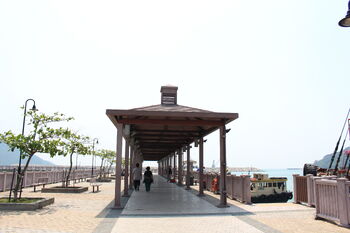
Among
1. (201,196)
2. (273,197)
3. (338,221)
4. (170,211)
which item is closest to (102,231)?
(170,211)

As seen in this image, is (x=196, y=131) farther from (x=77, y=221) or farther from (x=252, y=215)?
(x=77, y=221)

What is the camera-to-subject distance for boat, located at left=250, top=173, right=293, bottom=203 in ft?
79.9

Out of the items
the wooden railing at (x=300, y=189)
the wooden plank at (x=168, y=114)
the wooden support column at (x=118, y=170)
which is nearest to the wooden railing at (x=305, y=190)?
the wooden railing at (x=300, y=189)

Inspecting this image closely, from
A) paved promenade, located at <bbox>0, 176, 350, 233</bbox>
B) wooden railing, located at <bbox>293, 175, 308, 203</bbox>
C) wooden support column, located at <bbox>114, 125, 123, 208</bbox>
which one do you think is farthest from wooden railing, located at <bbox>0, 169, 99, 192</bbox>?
wooden railing, located at <bbox>293, 175, 308, 203</bbox>

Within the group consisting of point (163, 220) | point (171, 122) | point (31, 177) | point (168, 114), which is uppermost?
point (168, 114)

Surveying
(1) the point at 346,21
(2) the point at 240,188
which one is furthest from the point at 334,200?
(2) the point at 240,188

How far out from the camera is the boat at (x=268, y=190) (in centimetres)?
2434

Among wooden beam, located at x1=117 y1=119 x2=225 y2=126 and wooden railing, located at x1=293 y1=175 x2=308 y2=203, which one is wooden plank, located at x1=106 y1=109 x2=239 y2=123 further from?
wooden railing, located at x1=293 y1=175 x2=308 y2=203

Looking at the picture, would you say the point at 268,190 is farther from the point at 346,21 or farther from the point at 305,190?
the point at 346,21

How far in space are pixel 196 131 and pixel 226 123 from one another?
13.3ft

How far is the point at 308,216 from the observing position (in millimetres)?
8258

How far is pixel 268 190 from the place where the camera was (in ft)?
82.6

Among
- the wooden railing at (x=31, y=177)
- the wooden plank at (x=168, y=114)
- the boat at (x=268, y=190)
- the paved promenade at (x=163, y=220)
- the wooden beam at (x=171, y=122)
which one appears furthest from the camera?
the boat at (x=268, y=190)

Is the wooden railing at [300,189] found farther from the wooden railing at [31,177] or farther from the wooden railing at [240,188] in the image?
the wooden railing at [31,177]
